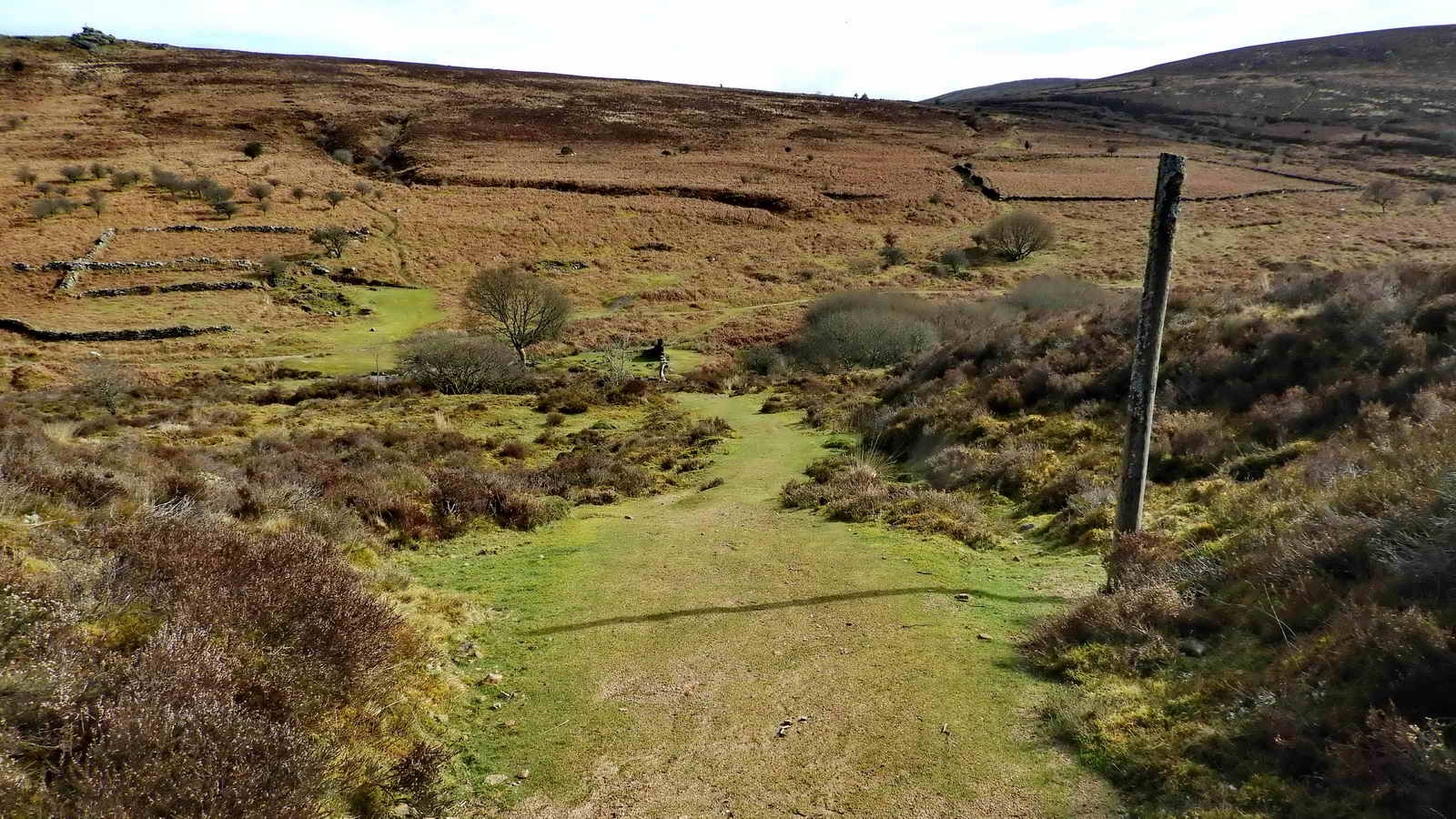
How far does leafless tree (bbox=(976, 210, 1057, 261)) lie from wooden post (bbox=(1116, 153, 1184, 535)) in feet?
159

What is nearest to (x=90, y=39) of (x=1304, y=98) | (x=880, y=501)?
(x=880, y=501)

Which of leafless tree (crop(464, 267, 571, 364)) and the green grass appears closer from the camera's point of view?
the green grass

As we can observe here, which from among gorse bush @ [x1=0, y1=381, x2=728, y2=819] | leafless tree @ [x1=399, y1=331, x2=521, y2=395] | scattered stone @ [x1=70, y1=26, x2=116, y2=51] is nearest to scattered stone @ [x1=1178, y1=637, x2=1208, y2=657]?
gorse bush @ [x1=0, y1=381, x2=728, y2=819]

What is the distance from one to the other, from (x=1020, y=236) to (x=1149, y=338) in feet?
162

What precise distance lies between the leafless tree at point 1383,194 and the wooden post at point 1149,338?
2513 inches

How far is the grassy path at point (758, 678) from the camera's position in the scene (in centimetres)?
482

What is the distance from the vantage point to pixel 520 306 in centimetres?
3641

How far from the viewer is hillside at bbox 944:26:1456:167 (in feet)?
267

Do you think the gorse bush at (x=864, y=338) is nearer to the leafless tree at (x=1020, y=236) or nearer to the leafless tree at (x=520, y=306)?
the leafless tree at (x=520, y=306)

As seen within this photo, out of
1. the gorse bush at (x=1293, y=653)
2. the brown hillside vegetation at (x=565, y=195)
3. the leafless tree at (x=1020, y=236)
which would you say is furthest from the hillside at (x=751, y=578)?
the leafless tree at (x=1020, y=236)

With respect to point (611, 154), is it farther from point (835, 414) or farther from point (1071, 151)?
point (835, 414)

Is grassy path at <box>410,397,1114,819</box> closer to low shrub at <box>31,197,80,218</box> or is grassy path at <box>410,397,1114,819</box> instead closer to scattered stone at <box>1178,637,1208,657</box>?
scattered stone at <box>1178,637,1208,657</box>

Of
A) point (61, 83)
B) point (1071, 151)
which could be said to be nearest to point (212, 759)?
point (1071, 151)

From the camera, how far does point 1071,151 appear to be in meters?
77.4
